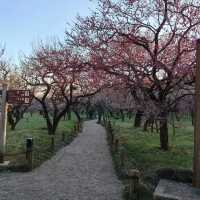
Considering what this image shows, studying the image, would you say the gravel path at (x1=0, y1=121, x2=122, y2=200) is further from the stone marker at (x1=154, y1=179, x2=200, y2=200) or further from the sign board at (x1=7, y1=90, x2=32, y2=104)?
the sign board at (x1=7, y1=90, x2=32, y2=104)

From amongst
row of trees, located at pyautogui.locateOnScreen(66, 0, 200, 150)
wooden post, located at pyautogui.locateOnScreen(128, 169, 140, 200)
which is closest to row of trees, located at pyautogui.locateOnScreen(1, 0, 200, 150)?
row of trees, located at pyautogui.locateOnScreen(66, 0, 200, 150)

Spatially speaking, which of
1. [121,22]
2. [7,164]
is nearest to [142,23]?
[121,22]

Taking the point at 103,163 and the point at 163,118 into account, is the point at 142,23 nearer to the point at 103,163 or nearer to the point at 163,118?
the point at 163,118

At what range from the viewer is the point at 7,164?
11.2 meters

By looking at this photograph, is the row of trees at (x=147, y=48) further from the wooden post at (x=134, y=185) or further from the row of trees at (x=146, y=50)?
the wooden post at (x=134, y=185)

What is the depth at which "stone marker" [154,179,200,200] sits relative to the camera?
6926 millimetres

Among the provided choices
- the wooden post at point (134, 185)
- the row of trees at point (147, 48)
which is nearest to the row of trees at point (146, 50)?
the row of trees at point (147, 48)

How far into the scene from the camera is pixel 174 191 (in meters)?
7.37

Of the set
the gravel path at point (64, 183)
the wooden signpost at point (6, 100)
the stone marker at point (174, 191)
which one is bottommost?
the gravel path at point (64, 183)

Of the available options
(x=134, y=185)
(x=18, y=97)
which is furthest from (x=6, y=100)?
(x=134, y=185)

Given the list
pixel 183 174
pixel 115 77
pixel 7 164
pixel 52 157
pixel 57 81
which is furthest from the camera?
pixel 57 81

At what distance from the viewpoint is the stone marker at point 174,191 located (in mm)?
6926

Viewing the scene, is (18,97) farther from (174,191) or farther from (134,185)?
(174,191)

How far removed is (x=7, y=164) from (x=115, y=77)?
6487 millimetres
